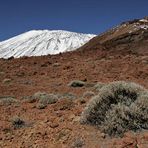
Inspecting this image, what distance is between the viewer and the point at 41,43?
287ft

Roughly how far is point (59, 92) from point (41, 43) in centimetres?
7153

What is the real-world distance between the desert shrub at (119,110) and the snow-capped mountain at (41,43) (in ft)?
230

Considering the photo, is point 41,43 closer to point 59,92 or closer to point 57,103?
point 59,92

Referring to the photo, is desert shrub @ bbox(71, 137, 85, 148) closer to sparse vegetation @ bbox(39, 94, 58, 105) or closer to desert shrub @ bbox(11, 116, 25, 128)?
desert shrub @ bbox(11, 116, 25, 128)

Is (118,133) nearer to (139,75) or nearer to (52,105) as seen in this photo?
(52,105)

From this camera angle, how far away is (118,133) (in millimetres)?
8078

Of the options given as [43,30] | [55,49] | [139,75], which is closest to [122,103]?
[139,75]

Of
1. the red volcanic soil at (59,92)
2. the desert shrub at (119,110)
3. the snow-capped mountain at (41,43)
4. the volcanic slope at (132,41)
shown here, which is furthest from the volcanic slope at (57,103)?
the snow-capped mountain at (41,43)

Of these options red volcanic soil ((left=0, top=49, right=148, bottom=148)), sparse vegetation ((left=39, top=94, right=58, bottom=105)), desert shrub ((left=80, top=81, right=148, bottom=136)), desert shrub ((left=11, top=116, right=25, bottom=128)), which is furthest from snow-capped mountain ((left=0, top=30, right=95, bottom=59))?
desert shrub ((left=80, top=81, right=148, bottom=136))

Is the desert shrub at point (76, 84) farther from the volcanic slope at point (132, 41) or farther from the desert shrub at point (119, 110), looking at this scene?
the volcanic slope at point (132, 41)

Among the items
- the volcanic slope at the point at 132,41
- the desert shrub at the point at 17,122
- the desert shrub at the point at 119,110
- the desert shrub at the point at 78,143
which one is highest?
the volcanic slope at the point at 132,41

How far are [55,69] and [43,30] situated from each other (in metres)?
74.5

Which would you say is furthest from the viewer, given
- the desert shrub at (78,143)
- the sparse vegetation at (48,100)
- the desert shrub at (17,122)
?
the sparse vegetation at (48,100)

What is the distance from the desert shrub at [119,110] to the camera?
26.7 ft
